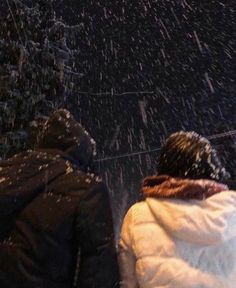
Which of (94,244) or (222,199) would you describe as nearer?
(94,244)

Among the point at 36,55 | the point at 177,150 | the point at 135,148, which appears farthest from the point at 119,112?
the point at 177,150

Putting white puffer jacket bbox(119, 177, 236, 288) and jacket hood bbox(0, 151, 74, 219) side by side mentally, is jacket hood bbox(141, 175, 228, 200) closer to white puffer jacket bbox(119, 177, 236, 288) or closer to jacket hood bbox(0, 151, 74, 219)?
white puffer jacket bbox(119, 177, 236, 288)

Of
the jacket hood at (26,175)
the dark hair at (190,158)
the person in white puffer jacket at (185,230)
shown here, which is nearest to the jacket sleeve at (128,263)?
the person in white puffer jacket at (185,230)

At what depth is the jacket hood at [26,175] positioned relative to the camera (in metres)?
2.70

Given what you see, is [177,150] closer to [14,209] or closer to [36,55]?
[14,209]

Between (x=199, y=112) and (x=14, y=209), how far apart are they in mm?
24064

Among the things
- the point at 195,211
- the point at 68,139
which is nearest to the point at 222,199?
the point at 195,211

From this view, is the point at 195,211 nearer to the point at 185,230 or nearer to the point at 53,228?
the point at 185,230

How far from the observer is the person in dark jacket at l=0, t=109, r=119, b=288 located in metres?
2.67

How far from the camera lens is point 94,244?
2.69 m

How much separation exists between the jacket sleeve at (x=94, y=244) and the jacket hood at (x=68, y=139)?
0.76 ft

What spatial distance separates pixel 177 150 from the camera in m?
2.99

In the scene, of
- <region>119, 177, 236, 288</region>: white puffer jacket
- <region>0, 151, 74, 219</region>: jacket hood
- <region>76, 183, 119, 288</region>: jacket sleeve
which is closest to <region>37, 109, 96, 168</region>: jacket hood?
<region>0, 151, 74, 219</region>: jacket hood

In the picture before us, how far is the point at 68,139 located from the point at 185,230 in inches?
28.5
